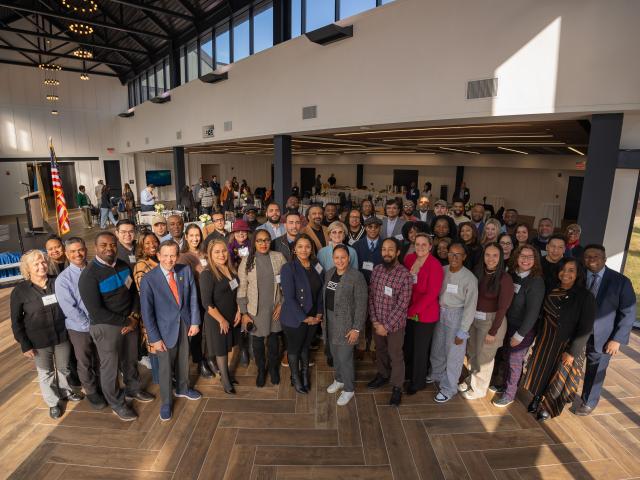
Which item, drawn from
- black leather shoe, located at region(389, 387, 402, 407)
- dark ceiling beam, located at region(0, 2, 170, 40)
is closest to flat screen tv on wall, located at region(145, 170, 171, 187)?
dark ceiling beam, located at region(0, 2, 170, 40)

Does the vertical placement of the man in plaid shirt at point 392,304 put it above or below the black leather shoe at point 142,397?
above

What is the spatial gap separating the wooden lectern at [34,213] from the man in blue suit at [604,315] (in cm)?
1107

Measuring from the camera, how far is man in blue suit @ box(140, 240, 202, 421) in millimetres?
2809

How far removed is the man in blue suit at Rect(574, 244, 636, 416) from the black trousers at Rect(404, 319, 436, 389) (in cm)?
140

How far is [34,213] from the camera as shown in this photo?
894 centimetres

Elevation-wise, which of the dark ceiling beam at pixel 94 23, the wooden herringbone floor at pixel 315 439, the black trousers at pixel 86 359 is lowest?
the wooden herringbone floor at pixel 315 439

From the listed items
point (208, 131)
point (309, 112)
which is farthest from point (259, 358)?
point (208, 131)

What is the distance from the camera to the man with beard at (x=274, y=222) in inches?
177

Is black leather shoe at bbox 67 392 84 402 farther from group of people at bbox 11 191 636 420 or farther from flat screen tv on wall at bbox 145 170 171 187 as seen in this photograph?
flat screen tv on wall at bbox 145 170 171 187

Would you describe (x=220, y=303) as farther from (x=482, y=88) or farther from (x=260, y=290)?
(x=482, y=88)

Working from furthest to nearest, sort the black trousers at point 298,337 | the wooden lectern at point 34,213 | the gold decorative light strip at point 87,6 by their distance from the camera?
the wooden lectern at point 34,213, the gold decorative light strip at point 87,6, the black trousers at point 298,337

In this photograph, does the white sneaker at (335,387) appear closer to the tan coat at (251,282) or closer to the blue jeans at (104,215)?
the tan coat at (251,282)

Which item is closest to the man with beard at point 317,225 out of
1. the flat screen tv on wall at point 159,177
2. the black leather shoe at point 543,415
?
the black leather shoe at point 543,415

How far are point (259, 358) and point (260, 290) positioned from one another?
29.8 inches
